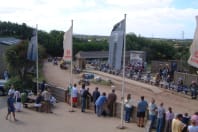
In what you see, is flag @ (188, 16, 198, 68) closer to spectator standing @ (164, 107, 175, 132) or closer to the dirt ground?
spectator standing @ (164, 107, 175, 132)

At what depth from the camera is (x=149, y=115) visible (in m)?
18.1

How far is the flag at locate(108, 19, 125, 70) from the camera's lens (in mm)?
18656

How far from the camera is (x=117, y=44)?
18797 millimetres

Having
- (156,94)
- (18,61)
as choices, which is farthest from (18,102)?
(156,94)

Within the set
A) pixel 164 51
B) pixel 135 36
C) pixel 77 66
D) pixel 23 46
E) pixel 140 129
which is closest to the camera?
pixel 140 129

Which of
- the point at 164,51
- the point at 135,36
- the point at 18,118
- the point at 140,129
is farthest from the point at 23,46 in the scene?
the point at 135,36

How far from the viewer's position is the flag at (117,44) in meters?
18.7

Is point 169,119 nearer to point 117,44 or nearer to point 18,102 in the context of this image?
point 117,44

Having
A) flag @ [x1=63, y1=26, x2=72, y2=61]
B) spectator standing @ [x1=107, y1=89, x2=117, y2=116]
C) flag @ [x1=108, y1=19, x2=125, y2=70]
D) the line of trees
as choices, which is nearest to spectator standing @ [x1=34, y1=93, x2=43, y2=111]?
flag @ [x1=63, y1=26, x2=72, y2=61]

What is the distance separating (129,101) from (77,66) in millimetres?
29388

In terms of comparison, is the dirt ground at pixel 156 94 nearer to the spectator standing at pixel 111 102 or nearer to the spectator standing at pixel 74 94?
the spectator standing at pixel 111 102

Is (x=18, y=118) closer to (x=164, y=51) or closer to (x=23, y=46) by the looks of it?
(x=23, y=46)

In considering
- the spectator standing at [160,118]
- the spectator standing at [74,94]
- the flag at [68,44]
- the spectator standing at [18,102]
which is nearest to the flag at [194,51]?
the spectator standing at [160,118]

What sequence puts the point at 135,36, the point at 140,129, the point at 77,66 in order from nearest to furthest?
1. the point at 140,129
2. the point at 77,66
3. the point at 135,36
